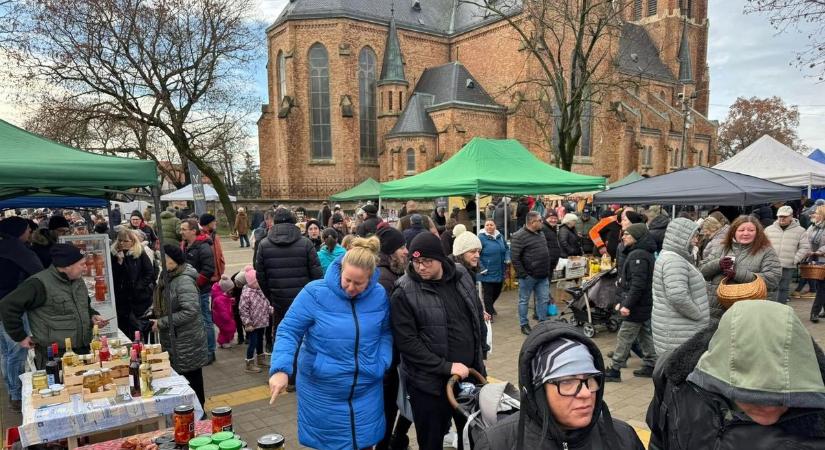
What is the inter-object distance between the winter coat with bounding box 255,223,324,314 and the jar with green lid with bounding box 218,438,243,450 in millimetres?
3066

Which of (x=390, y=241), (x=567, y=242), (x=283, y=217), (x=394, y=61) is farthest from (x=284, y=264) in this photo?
(x=394, y=61)

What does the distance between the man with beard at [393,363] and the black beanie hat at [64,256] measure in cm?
260

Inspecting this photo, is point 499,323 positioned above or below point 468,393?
below

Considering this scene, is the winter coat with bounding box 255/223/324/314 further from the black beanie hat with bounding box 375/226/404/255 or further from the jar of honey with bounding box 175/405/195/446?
the jar of honey with bounding box 175/405/195/446

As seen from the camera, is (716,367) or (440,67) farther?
(440,67)

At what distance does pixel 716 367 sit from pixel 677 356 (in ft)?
1.17

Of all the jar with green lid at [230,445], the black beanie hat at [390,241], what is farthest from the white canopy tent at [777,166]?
the jar with green lid at [230,445]

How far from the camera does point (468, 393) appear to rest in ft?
9.15

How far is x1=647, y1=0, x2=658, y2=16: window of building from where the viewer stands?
45.5 metres

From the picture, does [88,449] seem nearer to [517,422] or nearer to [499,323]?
[517,422]

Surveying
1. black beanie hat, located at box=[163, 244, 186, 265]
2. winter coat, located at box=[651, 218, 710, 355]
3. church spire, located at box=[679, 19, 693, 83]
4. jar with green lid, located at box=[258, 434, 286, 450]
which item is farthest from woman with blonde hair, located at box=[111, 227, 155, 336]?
church spire, located at box=[679, 19, 693, 83]

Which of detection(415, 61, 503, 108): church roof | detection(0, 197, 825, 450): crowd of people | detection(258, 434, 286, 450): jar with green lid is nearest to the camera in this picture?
detection(0, 197, 825, 450): crowd of people

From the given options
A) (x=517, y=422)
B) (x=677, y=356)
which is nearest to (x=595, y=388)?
(x=517, y=422)

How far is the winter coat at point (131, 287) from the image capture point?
18.6 ft
